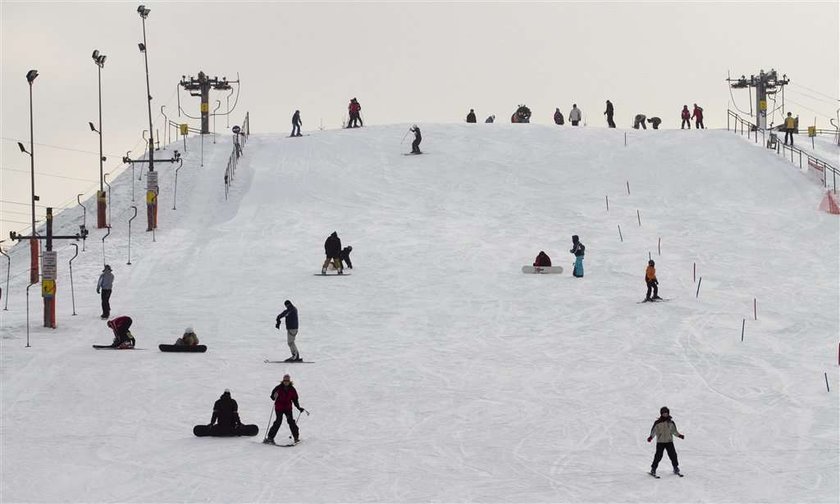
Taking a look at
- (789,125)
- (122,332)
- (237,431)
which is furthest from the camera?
(789,125)

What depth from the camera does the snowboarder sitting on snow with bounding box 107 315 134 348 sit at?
26031 mm

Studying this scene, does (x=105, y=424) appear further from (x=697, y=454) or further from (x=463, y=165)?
(x=463, y=165)

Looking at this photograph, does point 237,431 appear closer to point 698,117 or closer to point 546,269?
point 546,269

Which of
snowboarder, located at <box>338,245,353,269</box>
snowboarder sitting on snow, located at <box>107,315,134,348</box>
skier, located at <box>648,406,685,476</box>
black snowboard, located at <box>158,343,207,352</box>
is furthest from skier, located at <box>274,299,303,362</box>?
snowboarder, located at <box>338,245,353,269</box>

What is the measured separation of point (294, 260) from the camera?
3631 cm

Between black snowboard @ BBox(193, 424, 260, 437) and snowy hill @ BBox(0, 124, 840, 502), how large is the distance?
27 centimetres

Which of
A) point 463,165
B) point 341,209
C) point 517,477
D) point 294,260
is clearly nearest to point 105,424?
point 517,477

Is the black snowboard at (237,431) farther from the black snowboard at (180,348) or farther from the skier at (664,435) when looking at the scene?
the skier at (664,435)

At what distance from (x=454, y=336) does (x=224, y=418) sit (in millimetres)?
8996

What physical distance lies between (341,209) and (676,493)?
2640cm

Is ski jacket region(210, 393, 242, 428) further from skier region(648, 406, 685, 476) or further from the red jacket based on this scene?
skier region(648, 406, 685, 476)

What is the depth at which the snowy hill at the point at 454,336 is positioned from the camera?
18719 mm

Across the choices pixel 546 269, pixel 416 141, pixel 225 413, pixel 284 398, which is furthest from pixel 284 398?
pixel 416 141

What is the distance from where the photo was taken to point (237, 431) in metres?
20.1
